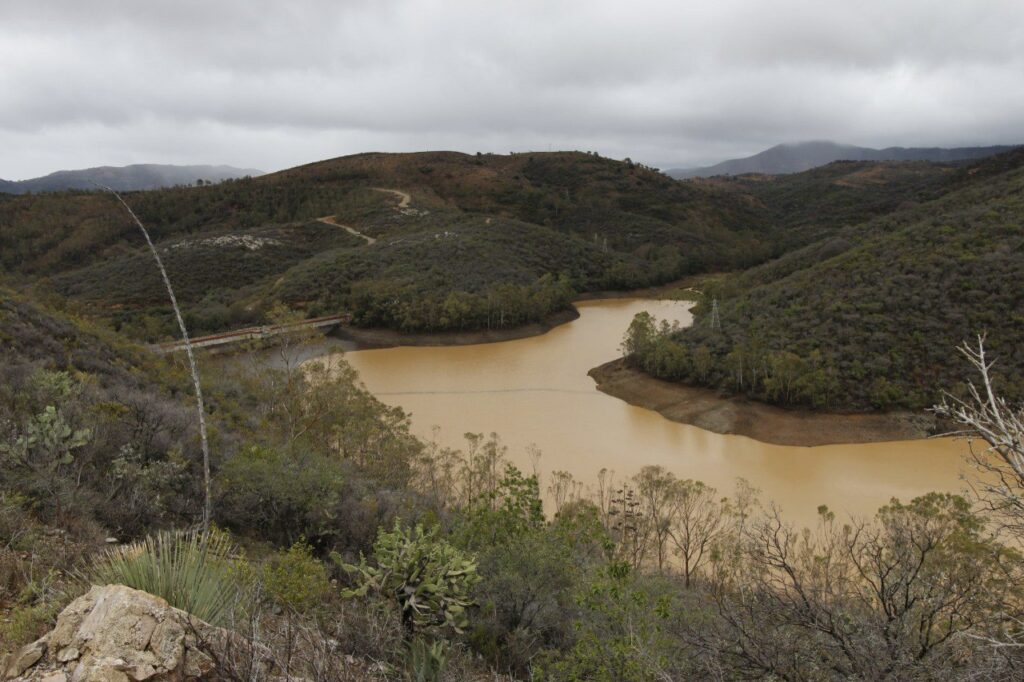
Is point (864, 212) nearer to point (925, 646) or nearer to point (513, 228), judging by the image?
point (513, 228)

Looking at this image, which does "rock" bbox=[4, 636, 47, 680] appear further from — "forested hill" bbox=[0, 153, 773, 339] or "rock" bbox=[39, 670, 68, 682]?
"forested hill" bbox=[0, 153, 773, 339]

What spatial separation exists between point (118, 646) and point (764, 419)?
25.9 metres

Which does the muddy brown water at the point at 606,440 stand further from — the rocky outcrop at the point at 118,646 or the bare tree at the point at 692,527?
the rocky outcrop at the point at 118,646

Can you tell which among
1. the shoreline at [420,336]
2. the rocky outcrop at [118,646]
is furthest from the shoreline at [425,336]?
the rocky outcrop at [118,646]

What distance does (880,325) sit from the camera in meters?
28.0

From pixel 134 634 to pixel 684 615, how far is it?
21.0ft

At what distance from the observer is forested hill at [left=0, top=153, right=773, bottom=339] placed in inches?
1729

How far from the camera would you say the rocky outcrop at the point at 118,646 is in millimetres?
2689

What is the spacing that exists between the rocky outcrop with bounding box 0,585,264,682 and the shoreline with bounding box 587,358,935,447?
24169mm

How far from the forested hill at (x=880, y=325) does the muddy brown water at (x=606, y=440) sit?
3.43m

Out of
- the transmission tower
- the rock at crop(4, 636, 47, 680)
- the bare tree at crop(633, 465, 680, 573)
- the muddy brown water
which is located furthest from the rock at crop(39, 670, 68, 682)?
the transmission tower

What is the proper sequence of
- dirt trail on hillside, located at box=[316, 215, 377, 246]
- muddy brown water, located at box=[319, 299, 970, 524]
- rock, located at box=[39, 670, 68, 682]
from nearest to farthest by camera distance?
rock, located at box=[39, 670, 68, 682]
muddy brown water, located at box=[319, 299, 970, 524]
dirt trail on hillside, located at box=[316, 215, 377, 246]

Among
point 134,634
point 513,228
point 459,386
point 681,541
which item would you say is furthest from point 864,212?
point 134,634

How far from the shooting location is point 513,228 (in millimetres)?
62531
